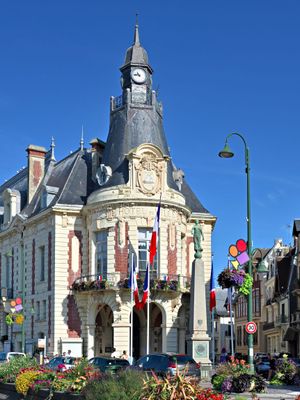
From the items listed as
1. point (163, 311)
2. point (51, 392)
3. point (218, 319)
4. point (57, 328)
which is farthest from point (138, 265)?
point (218, 319)

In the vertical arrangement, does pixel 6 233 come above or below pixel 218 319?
above

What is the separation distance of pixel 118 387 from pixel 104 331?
1407 inches

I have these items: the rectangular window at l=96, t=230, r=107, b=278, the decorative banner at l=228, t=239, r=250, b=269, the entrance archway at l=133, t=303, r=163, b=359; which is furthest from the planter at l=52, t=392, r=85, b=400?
the entrance archway at l=133, t=303, r=163, b=359

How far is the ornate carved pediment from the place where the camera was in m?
47.1

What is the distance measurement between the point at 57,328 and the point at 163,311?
6.90 m

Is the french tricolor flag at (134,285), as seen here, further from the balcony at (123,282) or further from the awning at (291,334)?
the awning at (291,334)

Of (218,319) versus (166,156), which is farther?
(218,319)

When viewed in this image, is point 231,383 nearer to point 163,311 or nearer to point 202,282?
point 202,282

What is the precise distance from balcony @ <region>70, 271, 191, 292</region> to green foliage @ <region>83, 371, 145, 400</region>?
2960 centimetres

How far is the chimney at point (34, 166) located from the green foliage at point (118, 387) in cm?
4184

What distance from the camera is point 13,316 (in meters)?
53.5

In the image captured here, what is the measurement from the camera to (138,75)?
5181 centimetres

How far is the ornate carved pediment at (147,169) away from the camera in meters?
47.1

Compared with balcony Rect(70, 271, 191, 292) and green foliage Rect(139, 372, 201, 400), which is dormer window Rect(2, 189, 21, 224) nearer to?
balcony Rect(70, 271, 191, 292)
